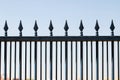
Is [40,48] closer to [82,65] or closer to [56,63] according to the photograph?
[56,63]

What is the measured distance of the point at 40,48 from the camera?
8234 millimetres

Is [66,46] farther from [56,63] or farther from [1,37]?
[1,37]

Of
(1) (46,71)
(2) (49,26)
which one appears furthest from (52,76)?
(2) (49,26)

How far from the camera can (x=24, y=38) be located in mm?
8320

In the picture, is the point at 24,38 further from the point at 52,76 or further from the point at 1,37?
the point at 52,76

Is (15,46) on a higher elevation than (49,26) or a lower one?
lower

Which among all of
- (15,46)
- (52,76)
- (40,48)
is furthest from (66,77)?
(15,46)

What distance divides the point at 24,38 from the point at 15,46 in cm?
31

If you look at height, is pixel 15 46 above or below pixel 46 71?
above

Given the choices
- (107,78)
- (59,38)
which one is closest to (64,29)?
(59,38)

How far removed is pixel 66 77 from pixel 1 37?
2026 mm

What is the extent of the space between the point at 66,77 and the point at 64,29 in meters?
1.25

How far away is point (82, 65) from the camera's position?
8.09 m

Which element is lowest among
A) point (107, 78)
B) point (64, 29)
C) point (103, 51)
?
point (107, 78)
